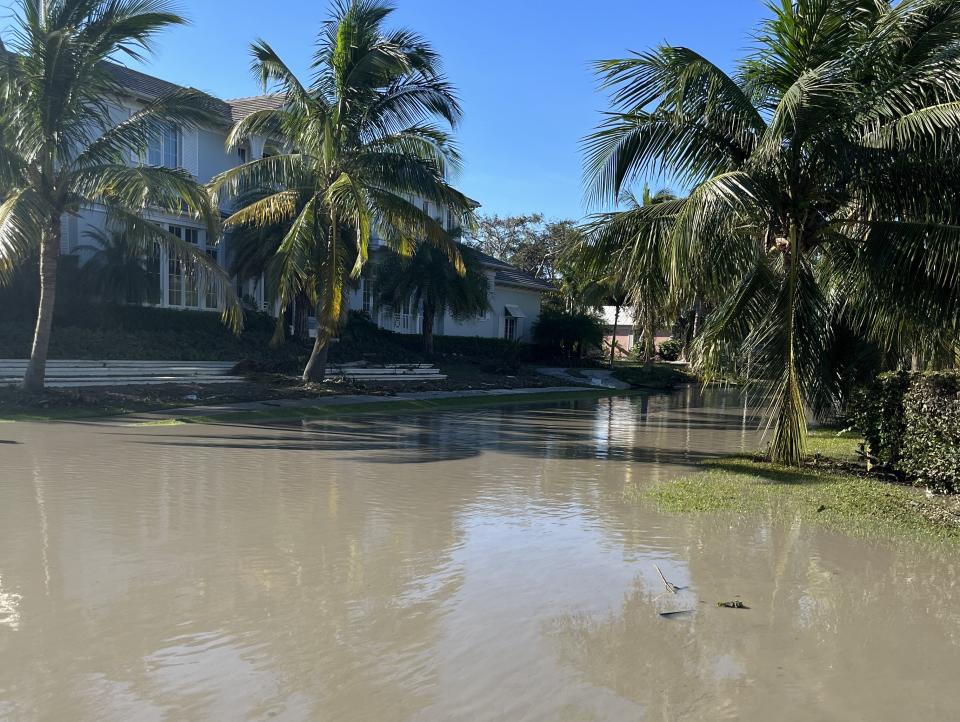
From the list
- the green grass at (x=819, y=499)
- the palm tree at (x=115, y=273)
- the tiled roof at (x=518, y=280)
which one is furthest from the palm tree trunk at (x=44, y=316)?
the tiled roof at (x=518, y=280)

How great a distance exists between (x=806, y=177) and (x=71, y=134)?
13330 millimetres

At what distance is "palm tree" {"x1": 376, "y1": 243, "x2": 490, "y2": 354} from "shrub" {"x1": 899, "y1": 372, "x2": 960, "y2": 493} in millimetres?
21616

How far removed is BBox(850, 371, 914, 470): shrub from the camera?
1068 centimetres

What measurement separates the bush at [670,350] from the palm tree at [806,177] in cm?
4272

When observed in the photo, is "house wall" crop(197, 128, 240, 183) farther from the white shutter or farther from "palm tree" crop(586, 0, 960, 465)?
"palm tree" crop(586, 0, 960, 465)

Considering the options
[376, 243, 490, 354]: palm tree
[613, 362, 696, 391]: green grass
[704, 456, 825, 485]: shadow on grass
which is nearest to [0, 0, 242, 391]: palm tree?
[704, 456, 825, 485]: shadow on grass

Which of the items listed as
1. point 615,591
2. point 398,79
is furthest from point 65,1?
point 615,591

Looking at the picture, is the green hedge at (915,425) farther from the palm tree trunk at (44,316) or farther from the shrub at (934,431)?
the palm tree trunk at (44,316)

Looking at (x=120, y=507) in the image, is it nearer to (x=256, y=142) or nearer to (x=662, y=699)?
(x=662, y=699)

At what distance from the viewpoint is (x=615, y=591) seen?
5965 mm

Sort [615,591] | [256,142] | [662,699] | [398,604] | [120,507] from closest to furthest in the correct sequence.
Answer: [662,699] < [398,604] < [615,591] < [120,507] < [256,142]

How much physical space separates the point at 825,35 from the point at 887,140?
1.78m

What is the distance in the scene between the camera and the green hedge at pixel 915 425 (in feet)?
30.5

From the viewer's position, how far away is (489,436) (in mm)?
15531
